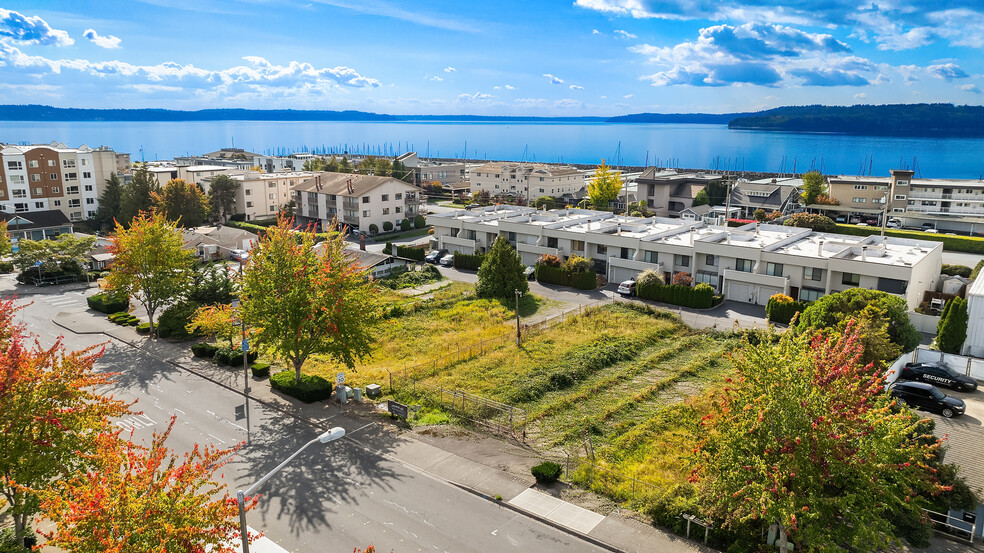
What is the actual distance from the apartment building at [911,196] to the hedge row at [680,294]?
1875 inches

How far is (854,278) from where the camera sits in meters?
49.6

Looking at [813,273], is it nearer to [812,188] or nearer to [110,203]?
[812,188]

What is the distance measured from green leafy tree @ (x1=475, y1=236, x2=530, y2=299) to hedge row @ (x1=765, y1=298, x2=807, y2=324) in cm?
1964

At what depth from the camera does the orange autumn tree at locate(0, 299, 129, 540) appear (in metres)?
18.2

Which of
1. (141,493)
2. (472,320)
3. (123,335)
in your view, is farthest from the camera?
(472,320)

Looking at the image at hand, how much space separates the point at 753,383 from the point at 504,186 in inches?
4093

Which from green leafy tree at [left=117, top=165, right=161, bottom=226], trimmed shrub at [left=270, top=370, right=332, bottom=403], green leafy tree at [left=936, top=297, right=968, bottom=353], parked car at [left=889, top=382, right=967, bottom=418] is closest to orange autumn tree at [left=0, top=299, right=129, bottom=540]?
trimmed shrub at [left=270, top=370, right=332, bottom=403]

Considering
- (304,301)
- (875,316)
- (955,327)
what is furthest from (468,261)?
(955,327)

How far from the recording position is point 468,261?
67.1 meters

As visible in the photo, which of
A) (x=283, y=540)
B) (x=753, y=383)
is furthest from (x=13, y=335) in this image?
(x=753, y=383)

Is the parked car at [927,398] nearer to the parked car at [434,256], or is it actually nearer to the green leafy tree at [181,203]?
the parked car at [434,256]

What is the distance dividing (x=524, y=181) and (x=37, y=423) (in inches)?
4074

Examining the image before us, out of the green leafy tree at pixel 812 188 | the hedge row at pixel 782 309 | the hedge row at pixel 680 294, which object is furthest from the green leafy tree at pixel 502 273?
the green leafy tree at pixel 812 188

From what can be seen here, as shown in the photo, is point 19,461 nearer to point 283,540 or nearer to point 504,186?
point 283,540
